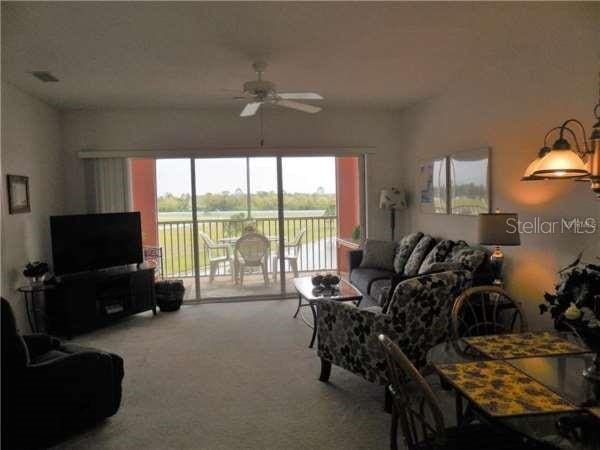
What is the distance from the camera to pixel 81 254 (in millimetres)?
4566

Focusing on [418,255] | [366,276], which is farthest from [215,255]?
[418,255]

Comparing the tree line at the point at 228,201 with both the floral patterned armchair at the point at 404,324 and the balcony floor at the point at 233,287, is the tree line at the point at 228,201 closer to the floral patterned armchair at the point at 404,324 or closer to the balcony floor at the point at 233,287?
the balcony floor at the point at 233,287

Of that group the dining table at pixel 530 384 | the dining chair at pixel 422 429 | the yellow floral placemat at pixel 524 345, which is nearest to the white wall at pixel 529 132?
the yellow floral placemat at pixel 524 345

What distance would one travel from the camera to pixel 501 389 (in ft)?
4.81

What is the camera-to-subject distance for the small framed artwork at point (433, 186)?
15.7 ft

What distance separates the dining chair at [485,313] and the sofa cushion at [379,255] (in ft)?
5.56

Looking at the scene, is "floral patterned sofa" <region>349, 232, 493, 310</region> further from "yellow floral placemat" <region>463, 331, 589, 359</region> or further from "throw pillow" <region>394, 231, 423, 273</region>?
"yellow floral placemat" <region>463, 331, 589, 359</region>

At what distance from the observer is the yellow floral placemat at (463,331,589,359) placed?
1.79 meters

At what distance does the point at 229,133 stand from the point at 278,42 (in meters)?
2.54

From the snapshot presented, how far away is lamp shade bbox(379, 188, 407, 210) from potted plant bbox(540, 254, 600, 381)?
4.00 metres

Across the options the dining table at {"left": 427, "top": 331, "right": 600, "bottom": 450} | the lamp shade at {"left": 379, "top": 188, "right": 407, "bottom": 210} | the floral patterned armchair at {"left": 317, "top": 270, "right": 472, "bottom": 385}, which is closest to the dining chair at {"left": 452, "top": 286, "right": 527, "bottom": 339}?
the floral patterned armchair at {"left": 317, "top": 270, "right": 472, "bottom": 385}

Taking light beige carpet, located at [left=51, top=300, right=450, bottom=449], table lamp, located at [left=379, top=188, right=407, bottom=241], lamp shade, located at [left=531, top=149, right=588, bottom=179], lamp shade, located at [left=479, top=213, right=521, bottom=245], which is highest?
lamp shade, located at [left=531, top=149, right=588, bottom=179]

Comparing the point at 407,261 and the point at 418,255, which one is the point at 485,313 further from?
the point at 407,261

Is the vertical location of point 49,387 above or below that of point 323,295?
below
